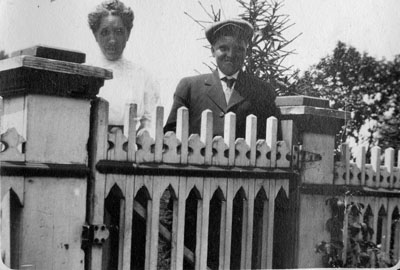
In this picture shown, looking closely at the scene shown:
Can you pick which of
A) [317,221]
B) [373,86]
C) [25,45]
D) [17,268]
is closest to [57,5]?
[25,45]

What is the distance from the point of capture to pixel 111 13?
8.30 feet

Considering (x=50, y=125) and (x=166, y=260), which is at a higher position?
(x=50, y=125)

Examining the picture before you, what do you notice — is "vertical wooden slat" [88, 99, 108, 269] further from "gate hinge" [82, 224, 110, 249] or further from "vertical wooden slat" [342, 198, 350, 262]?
"vertical wooden slat" [342, 198, 350, 262]

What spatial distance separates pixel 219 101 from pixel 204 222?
2.75 ft

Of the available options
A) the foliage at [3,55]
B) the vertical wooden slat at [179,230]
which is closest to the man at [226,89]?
the vertical wooden slat at [179,230]

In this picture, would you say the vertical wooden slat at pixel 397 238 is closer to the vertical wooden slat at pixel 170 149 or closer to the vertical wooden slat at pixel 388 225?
the vertical wooden slat at pixel 388 225

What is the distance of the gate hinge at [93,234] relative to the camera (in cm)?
226

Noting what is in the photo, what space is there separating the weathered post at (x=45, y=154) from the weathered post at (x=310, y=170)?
1.32 metres

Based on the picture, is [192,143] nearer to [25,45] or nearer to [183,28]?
[183,28]

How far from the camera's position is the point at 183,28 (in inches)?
106

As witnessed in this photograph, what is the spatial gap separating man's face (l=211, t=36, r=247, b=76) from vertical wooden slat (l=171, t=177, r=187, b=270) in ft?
2.99

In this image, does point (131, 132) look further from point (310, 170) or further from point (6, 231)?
point (310, 170)

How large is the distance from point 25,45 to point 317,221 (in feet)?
6.57

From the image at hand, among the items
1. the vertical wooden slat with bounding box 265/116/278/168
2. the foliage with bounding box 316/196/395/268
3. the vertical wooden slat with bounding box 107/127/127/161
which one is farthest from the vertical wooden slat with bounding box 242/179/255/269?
the vertical wooden slat with bounding box 107/127/127/161
